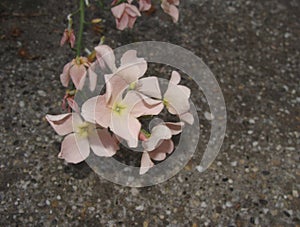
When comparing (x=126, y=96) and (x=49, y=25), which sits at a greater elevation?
(x=126, y=96)

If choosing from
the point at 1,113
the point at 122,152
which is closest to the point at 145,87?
the point at 122,152

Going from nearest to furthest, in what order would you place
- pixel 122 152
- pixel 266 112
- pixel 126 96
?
pixel 126 96 → pixel 122 152 → pixel 266 112

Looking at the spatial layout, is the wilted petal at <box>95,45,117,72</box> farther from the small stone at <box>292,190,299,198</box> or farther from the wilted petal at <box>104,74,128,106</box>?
the small stone at <box>292,190,299,198</box>

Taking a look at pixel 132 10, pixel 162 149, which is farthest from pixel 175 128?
pixel 132 10

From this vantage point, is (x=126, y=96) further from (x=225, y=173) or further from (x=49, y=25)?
(x=49, y=25)

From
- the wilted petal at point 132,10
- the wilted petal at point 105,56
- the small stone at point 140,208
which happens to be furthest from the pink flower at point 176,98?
the small stone at point 140,208

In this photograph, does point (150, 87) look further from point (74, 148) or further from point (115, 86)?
point (74, 148)

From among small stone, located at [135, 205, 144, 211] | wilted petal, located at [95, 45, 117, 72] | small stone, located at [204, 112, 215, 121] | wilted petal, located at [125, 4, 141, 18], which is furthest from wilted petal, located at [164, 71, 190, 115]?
small stone, located at [204, 112, 215, 121]
